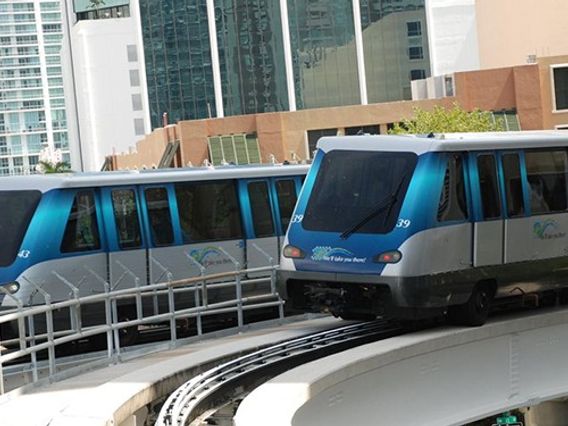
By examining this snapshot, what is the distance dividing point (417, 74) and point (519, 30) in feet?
32.1

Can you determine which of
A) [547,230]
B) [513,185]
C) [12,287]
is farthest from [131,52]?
[513,185]

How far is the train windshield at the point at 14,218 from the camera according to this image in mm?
19969

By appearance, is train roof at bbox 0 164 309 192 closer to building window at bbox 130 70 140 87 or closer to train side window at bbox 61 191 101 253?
train side window at bbox 61 191 101 253

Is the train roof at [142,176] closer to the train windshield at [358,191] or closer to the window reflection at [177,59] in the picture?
the train windshield at [358,191]

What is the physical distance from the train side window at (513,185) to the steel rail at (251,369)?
7.39 ft

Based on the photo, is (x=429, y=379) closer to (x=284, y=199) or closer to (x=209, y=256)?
(x=209, y=256)

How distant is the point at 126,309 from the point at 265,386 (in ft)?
23.3

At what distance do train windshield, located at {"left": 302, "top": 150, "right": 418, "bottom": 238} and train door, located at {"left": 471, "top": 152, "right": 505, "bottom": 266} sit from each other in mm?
1098

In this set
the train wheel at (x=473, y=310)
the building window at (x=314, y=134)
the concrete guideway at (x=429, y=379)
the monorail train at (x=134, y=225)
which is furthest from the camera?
the building window at (x=314, y=134)

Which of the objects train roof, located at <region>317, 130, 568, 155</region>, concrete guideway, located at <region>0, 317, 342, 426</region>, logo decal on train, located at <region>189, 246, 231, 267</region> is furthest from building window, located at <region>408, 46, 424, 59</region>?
concrete guideway, located at <region>0, 317, 342, 426</region>

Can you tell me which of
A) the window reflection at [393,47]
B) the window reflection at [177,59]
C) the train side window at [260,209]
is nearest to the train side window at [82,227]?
the train side window at [260,209]

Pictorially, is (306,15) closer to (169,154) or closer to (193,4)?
(193,4)

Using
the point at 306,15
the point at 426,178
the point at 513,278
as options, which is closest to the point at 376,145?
the point at 426,178

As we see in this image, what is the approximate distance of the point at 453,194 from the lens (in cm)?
1838
